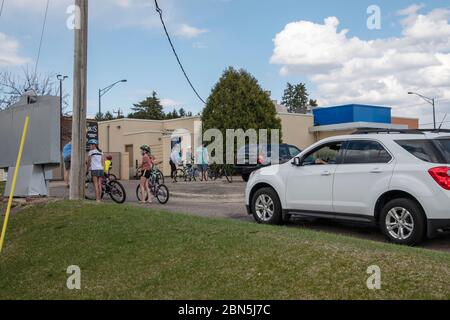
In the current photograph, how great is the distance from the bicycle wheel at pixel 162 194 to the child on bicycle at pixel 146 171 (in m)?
0.25

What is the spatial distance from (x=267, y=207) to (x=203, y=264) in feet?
14.3

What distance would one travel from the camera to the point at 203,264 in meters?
6.18

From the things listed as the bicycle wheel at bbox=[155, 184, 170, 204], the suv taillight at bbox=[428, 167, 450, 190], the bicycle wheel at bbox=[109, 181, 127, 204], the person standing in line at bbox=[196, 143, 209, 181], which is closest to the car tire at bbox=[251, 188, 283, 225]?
the suv taillight at bbox=[428, 167, 450, 190]

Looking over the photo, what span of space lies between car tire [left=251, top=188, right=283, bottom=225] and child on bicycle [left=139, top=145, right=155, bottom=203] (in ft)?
16.0

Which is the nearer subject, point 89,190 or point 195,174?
point 89,190

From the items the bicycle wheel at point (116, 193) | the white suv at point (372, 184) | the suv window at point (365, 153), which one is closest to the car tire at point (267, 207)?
the white suv at point (372, 184)

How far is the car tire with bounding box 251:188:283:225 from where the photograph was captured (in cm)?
1023

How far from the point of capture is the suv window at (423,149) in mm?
8141

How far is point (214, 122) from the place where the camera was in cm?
3002

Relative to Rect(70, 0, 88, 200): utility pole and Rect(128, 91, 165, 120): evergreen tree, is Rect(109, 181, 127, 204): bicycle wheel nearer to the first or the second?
Rect(70, 0, 88, 200): utility pole

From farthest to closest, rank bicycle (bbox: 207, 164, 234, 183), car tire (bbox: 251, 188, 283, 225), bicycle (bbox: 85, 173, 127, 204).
A: bicycle (bbox: 207, 164, 234, 183) < bicycle (bbox: 85, 173, 127, 204) < car tire (bbox: 251, 188, 283, 225)

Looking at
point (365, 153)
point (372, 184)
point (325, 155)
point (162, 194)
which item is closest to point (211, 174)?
point (162, 194)

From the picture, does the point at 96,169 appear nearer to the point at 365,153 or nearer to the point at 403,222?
the point at 365,153
